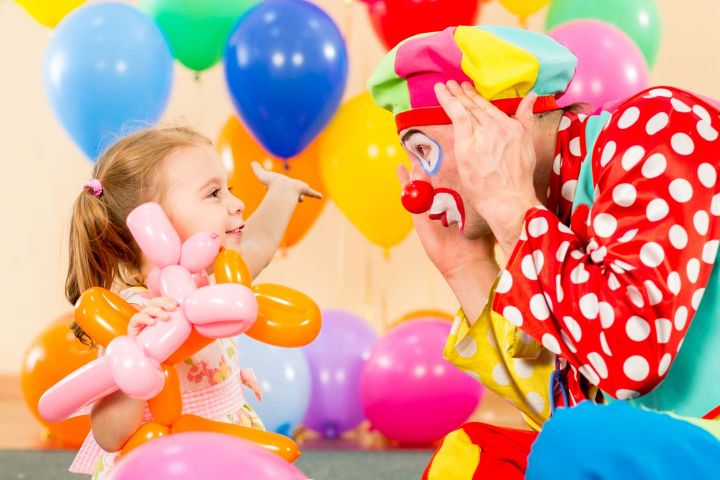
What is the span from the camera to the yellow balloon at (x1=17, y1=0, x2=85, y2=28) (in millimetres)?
2727

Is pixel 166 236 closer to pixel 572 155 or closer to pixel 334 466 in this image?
pixel 572 155

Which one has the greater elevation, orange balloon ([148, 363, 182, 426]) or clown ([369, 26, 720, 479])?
clown ([369, 26, 720, 479])

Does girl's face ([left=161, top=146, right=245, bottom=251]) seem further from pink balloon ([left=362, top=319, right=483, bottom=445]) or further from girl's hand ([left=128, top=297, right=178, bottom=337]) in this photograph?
pink balloon ([left=362, top=319, right=483, bottom=445])

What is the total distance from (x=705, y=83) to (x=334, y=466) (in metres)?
1.90

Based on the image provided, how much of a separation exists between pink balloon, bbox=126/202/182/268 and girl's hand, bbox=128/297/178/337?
62 mm

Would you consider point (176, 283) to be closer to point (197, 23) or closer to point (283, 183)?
point (283, 183)

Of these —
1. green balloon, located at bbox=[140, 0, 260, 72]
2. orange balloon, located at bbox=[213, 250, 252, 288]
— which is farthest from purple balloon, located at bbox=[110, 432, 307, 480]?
green balloon, located at bbox=[140, 0, 260, 72]

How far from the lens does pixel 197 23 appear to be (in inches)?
102

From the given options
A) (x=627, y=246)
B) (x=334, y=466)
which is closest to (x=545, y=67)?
(x=627, y=246)

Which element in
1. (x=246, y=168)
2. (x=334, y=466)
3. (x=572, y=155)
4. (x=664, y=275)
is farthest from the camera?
(x=246, y=168)

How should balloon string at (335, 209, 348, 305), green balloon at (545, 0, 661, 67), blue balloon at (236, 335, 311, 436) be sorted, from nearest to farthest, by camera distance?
blue balloon at (236, 335, 311, 436)
green balloon at (545, 0, 661, 67)
balloon string at (335, 209, 348, 305)

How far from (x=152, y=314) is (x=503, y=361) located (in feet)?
1.56

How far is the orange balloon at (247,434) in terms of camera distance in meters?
1.10

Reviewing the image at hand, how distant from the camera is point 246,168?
2697 millimetres
